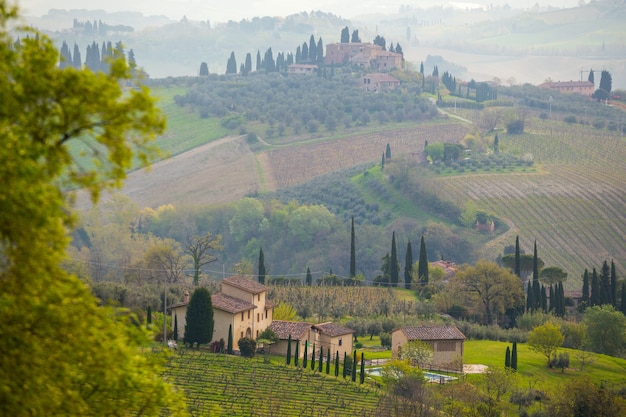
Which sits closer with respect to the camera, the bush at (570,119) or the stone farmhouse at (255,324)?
the stone farmhouse at (255,324)

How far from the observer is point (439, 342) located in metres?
46.6

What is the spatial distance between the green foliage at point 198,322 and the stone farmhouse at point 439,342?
27.3 ft

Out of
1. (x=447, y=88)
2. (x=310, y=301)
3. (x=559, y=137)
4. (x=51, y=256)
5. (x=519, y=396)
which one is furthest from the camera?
(x=447, y=88)

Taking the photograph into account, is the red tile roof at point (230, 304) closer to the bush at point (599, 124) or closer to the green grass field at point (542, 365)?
→ the green grass field at point (542, 365)

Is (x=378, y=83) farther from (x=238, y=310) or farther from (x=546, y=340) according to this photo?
(x=238, y=310)

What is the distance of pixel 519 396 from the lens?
4038 centimetres

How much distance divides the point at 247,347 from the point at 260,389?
A: 21.0 ft

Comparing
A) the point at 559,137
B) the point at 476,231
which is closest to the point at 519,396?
the point at 476,231

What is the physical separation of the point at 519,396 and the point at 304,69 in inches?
4852

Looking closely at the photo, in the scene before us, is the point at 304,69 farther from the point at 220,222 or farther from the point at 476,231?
the point at 476,231

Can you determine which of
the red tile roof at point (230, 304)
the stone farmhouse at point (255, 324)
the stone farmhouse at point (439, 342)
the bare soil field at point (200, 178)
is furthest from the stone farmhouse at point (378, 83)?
the red tile roof at point (230, 304)

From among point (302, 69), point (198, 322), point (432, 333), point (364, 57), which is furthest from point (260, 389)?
point (364, 57)

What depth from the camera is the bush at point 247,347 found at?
42.0 meters

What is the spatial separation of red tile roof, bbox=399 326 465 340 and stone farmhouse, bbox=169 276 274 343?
Answer: 593 cm
